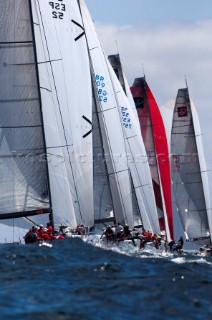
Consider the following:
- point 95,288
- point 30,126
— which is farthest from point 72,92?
point 95,288

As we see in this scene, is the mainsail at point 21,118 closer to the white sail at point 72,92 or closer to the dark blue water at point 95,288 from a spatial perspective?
the dark blue water at point 95,288

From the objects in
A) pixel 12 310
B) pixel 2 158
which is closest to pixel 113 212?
pixel 2 158

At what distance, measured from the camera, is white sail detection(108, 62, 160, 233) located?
138 feet

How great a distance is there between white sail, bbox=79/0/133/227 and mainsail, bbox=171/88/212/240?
44.7 feet

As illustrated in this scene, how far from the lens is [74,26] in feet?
109

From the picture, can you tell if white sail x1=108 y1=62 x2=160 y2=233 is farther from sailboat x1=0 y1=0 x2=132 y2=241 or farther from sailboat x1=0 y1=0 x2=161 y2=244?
sailboat x1=0 y1=0 x2=132 y2=241

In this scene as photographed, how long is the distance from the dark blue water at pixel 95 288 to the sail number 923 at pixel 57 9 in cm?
1199

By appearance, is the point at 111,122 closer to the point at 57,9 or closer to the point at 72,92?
the point at 72,92

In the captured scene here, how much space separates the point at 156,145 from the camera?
49.7 meters

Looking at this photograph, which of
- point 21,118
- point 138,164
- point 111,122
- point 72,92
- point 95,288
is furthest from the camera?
point 138,164

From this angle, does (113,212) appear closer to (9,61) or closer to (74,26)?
(74,26)

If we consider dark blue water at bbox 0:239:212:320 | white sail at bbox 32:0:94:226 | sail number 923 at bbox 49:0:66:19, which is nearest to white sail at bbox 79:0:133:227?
white sail at bbox 32:0:94:226

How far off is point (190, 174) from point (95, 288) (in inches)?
1381

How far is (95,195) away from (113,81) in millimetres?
7366
